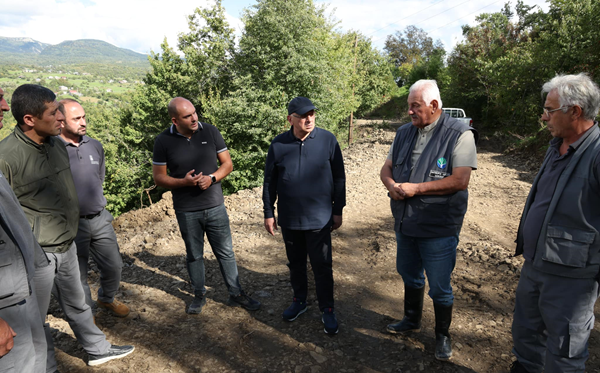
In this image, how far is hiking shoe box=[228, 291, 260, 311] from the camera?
3648mm

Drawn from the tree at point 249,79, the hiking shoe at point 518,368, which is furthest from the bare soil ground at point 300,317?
the tree at point 249,79

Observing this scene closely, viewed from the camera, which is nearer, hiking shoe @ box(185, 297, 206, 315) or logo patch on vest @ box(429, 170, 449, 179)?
logo patch on vest @ box(429, 170, 449, 179)

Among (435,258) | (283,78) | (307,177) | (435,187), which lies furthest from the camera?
(283,78)

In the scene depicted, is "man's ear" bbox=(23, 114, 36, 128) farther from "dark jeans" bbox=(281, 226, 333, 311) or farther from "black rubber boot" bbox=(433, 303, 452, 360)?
"black rubber boot" bbox=(433, 303, 452, 360)

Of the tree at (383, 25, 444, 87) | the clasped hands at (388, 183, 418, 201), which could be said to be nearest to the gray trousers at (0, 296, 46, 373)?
the clasped hands at (388, 183, 418, 201)

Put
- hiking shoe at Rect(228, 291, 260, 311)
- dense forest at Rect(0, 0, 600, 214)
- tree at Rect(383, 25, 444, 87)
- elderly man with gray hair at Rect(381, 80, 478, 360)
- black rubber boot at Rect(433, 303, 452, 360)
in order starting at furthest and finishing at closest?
tree at Rect(383, 25, 444, 87) → dense forest at Rect(0, 0, 600, 214) → hiking shoe at Rect(228, 291, 260, 311) → black rubber boot at Rect(433, 303, 452, 360) → elderly man with gray hair at Rect(381, 80, 478, 360)

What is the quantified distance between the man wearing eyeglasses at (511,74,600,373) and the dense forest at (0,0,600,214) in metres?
12.8

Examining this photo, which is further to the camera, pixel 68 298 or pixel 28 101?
pixel 68 298

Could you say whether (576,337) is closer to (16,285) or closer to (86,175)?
(16,285)

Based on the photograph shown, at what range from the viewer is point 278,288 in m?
4.16

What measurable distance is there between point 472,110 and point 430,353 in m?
22.6

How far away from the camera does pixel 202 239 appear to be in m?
3.57

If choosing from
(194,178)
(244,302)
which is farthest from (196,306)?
(194,178)

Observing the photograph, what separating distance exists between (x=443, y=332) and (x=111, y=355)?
2694 mm
